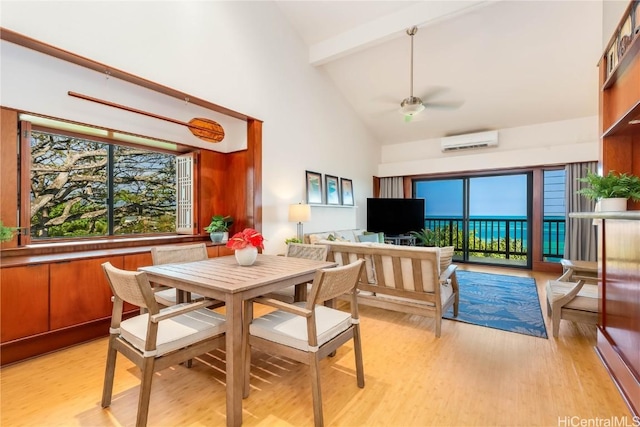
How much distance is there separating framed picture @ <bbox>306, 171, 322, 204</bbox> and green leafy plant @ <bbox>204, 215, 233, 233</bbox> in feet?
4.73

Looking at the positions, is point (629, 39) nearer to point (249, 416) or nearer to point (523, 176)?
point (249, 416)

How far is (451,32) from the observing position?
425 cm

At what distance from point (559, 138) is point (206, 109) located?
614 centimetres

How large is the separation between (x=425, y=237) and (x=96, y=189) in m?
5.84

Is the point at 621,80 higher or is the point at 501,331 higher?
the point at 621,80

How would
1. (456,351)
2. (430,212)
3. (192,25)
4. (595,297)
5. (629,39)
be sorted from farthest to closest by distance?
(430,212), (192,25), (595,297), (456,351), (629,39)

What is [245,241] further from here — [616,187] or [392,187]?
[392,187]

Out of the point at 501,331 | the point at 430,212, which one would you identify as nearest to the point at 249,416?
the point at 501,331

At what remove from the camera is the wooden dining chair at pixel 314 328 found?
1595mm

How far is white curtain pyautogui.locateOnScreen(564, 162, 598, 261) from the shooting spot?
501 cm

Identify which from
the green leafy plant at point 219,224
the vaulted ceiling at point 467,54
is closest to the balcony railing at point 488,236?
the vaulted ceiling at point 467,54

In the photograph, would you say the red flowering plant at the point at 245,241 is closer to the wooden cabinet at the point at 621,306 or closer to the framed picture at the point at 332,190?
the wooden cabinet at the point at 621,306

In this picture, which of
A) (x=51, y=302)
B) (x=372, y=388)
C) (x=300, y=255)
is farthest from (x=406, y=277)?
(x=51, y=302)

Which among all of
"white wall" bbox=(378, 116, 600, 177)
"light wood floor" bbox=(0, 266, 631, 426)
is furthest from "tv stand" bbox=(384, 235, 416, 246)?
"light wood floor" bbox=(0, 266, 631, 426)
